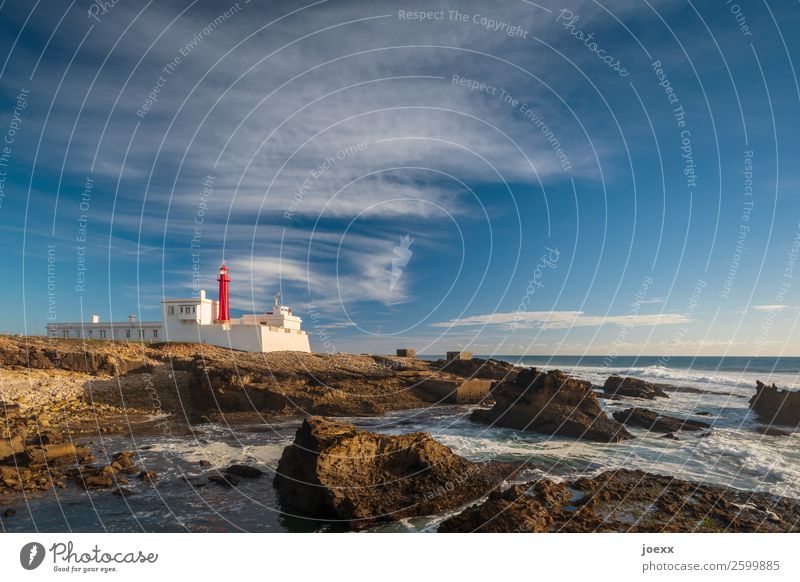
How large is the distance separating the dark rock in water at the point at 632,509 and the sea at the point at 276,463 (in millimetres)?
1092

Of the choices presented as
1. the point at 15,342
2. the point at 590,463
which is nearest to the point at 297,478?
the point at 590,463

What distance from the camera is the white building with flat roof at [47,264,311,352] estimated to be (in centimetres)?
4884

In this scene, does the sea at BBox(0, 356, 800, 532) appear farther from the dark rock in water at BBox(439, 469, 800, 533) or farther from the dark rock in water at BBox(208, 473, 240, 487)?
the dark rock in water at BBox(439, 469, 800, 533)

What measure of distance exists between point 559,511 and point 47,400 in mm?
24206

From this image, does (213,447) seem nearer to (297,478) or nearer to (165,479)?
(165,479)

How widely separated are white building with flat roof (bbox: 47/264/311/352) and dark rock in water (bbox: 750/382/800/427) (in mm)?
41705

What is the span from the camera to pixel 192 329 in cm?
4972

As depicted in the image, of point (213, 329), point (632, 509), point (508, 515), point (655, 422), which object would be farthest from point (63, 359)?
point (655, 422)

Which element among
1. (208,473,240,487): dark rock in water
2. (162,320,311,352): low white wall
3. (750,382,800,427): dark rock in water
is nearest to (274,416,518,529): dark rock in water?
(208,473,240,487): dark rock in water

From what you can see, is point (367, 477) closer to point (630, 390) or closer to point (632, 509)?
point (632, 509)

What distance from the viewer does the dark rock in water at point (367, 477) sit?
33.0ft

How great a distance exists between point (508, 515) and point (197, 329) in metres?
47.0

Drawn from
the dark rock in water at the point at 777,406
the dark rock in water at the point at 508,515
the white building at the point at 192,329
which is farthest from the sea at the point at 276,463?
the white building at the point at 192,329

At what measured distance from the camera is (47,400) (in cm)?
2256
